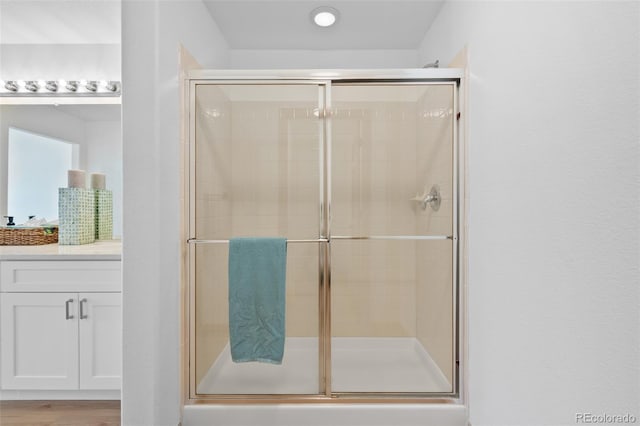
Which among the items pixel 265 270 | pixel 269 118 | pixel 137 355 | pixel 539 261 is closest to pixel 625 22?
pixel 539 261

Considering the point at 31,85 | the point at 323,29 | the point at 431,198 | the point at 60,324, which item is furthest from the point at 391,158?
the point at 31,85

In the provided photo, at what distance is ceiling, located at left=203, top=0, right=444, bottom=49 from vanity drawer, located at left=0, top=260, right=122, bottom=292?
5.69ft

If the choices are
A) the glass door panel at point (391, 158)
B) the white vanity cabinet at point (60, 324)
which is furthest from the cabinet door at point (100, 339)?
the glass door panel at point (391, 158)

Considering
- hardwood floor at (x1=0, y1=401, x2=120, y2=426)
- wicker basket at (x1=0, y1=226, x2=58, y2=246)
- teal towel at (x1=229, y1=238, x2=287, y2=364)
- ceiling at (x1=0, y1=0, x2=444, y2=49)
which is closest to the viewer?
teal towel at (x1=229, y1=238, x2=287, y2=364)

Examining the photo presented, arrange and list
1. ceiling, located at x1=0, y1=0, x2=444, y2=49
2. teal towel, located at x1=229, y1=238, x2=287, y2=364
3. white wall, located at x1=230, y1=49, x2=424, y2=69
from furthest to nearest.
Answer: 1. white wall, located at x1=230, y1=49, x2=424, y2=69
2. ceiling, located at x1=0, y1=0, x2=444, y2=49
3. teal towel, located at x1=229, y1=238, x2=287, y2=364

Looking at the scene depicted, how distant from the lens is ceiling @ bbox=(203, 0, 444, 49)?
2211 millimetres

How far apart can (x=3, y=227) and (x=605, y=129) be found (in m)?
3.28

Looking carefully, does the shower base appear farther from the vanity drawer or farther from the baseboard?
the vanity drawer

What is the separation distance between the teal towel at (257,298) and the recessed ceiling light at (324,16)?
1.47 meters

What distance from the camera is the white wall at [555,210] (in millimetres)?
884

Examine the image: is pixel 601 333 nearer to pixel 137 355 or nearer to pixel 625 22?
pixel 625 22

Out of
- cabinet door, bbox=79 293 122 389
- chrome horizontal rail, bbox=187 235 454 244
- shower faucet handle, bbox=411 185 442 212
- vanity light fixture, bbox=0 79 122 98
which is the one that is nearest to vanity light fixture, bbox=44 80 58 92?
vanity light fixture, bbox=0 79 122 98

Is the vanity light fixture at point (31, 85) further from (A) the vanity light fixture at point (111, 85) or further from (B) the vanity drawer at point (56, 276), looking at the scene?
(B) the vanity drawer at point (56, 276)

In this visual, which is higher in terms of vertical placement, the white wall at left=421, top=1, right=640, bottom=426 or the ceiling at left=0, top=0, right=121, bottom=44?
the ceiling at left=0, top=0, right=121, bottom=44
